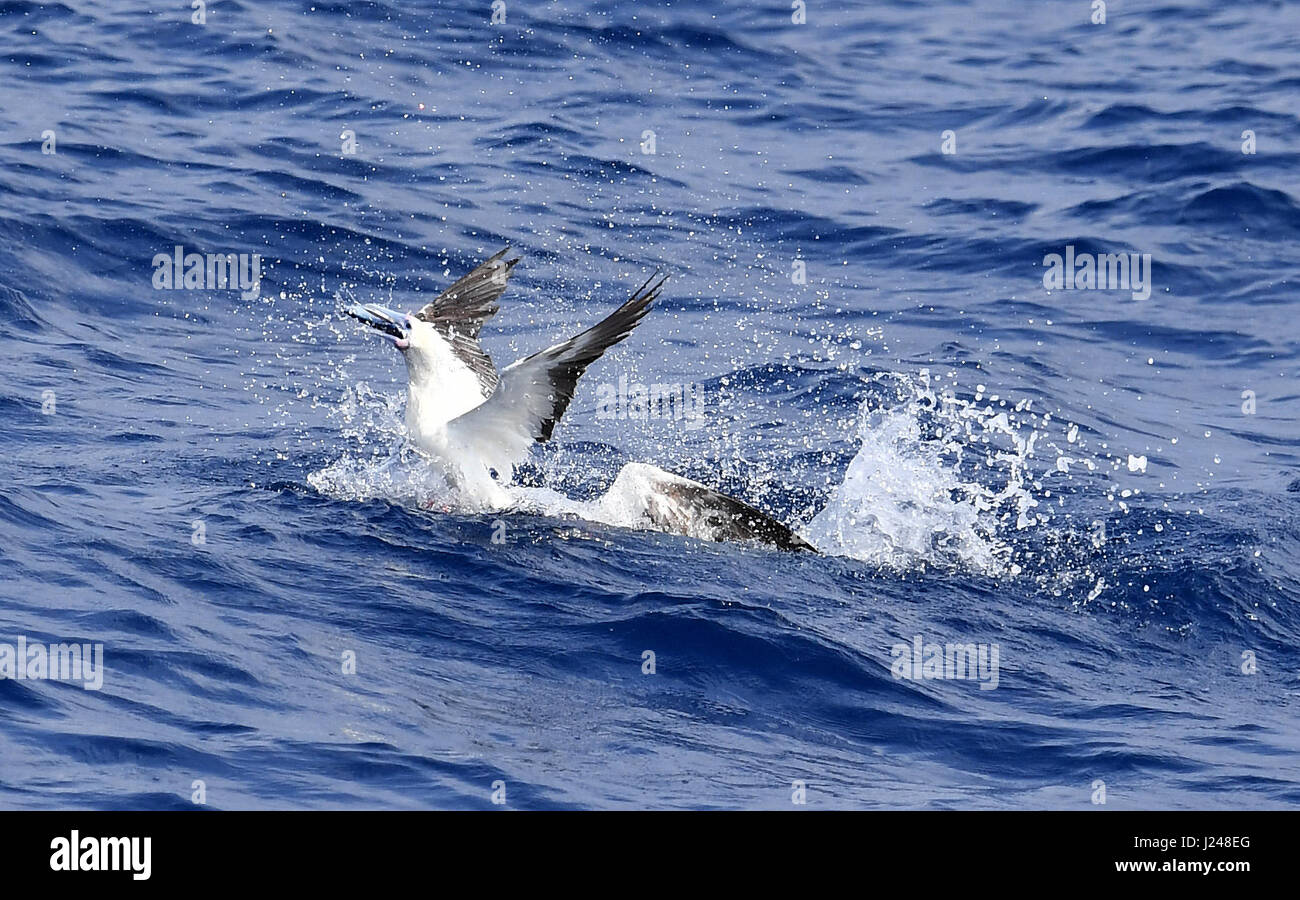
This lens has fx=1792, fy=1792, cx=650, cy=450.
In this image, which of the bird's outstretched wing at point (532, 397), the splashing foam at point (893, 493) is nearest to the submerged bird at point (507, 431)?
the bird's outstretched wing at point (532, 397)

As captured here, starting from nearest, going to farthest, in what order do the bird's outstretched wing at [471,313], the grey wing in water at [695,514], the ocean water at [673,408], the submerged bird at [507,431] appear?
1. the ocean water at [673,408]
2. the submerged bird at [507,431]
3. the grey wing in water at [695,514]
4. the bird's outstretched wing at [471,313]

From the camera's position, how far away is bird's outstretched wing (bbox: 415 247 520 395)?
41.2 feet

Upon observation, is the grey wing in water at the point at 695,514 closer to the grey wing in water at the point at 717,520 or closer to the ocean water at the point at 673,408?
the grey wing in water at the point at 717,520

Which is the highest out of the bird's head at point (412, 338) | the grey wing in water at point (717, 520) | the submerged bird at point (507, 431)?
the bird's head at point (412, 338)

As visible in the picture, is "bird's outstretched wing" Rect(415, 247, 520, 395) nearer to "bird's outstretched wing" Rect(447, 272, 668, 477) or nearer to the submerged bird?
the submerged bird

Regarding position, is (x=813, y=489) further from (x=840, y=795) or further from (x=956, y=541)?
(x=840, y=795)

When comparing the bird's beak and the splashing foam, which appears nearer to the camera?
the splashing foam

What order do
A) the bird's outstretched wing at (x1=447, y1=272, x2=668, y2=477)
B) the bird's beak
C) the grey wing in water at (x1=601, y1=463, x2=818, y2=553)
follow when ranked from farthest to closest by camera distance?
1. the bird's beak
2. the grey wing in water at (x1=601, y1=463, x2=818, y2=553)
3. the bird's outstretched wing at (x1=447, y1=272, x2=668, y2=477)

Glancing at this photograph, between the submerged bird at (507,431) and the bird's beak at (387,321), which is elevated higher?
the bird's beak at (387,321)

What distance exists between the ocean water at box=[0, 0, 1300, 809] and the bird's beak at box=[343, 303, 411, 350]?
2.78 ft

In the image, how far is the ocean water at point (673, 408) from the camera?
28.2 ft

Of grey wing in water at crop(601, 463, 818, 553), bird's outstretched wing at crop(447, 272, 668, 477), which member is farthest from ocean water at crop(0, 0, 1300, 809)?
bird's outstretched wing at crop(447, 272, 668, 477)

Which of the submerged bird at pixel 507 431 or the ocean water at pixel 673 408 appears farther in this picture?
the submerged bird at pixel 507 431

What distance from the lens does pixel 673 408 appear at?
46.2ft
